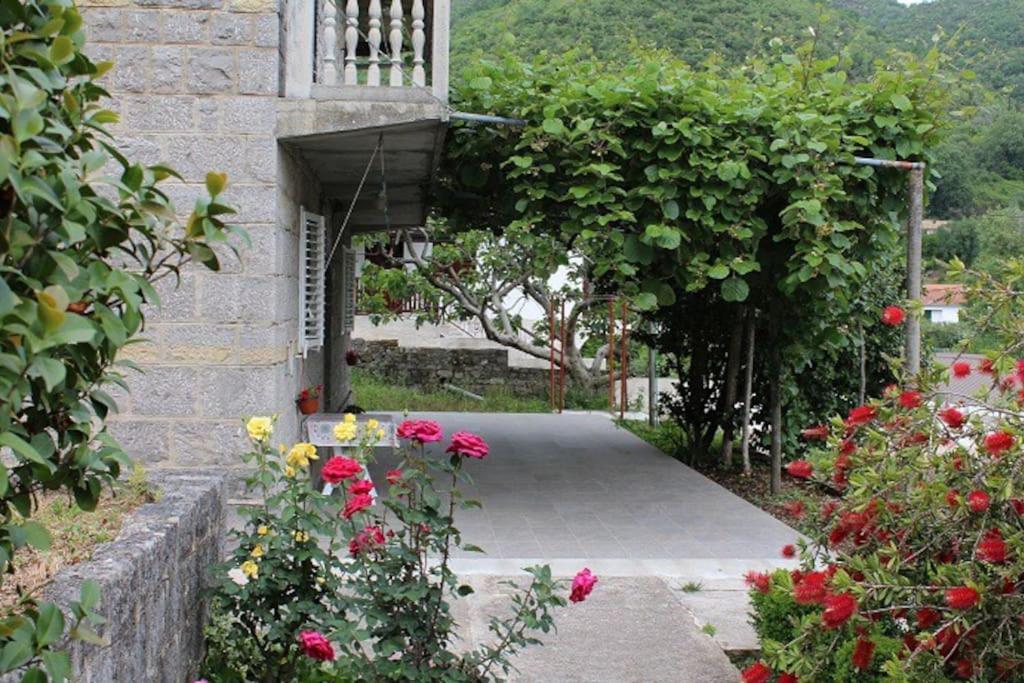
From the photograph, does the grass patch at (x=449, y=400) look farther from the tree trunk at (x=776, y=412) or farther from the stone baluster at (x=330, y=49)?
the stone baluster at (x=330, y=49)

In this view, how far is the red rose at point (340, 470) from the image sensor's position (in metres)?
3.69

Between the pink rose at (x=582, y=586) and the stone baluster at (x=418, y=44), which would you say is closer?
the pink rose at (x=582, y=586)

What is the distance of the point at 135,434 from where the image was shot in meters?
6.36

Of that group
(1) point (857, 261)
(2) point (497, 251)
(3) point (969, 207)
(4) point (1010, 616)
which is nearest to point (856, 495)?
(4) point (1010, 616)

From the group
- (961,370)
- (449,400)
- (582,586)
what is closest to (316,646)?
(582,586)

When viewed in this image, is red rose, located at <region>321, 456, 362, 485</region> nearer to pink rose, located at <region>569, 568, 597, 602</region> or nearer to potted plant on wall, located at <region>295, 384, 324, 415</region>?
pink rose, located at <region>569, 568, 597, 602</region>

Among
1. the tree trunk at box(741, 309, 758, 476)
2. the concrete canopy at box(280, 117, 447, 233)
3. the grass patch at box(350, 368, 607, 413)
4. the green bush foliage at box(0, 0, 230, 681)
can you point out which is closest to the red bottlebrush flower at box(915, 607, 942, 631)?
the green bush foliage at box(0, 0, 230, 681)

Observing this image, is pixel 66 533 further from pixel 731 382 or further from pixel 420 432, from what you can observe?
pixel 731 382

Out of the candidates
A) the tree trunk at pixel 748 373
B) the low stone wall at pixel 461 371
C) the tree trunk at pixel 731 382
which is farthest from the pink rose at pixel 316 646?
the low stone wall at pixel 461 371

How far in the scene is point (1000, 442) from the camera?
3.34 m

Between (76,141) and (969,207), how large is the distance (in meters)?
34.4

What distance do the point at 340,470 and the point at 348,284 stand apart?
349 inches

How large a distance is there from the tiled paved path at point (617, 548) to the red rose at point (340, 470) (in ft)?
4.90

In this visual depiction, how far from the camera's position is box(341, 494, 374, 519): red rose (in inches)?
143
